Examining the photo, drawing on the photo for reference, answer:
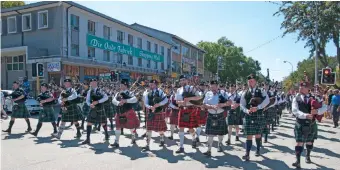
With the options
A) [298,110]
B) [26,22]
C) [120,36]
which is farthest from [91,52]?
[298,110]

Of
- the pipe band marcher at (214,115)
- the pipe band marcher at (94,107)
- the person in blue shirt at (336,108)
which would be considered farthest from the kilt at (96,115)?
the person in blue shirt at (336,108)

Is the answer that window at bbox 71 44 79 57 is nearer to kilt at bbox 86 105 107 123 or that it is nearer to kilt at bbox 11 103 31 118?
kilt at bbox 11 103 31 118

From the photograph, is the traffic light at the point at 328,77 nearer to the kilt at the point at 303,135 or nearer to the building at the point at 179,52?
the kilt at the point at 303,135

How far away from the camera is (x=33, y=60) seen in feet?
78.1

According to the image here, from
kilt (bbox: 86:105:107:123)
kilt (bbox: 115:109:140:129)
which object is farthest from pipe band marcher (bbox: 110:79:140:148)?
kilt (bbox: 86:105:107:123)

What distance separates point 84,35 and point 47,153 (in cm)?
2069

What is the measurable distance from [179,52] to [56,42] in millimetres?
25603

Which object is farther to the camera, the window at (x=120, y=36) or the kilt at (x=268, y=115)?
the window at (x=120, y=36)

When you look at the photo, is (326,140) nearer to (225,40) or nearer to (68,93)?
(68,93)

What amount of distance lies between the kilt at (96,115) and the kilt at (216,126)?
3173 mm

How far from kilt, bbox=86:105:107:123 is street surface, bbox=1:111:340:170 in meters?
0.65

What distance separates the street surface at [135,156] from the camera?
21.8ft

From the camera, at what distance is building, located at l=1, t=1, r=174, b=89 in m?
24.6

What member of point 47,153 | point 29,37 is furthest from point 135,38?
point 47,153
